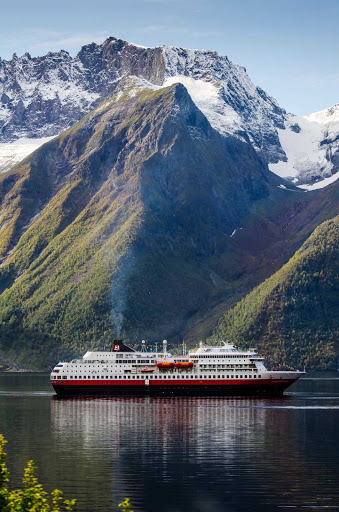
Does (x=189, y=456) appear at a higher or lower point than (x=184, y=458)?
higher

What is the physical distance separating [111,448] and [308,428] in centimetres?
4160

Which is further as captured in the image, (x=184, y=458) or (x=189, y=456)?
(x=189, y=456)

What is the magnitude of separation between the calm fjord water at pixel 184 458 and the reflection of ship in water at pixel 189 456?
13cm

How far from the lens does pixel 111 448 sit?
138m

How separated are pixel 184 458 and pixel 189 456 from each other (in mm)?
1763

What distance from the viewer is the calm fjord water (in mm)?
102875

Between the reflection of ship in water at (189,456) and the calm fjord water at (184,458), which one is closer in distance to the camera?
the calm fjord water at (184,458)

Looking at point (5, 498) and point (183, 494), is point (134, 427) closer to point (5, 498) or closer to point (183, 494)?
point (183, 494)

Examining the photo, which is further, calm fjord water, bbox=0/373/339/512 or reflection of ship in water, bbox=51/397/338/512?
reflection of ship in water, bbox=51/397/338/512

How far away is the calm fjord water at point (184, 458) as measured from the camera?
338 feet

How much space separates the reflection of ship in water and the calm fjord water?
5.0 inches

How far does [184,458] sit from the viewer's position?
12862 cm

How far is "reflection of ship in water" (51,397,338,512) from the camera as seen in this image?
105000 mm

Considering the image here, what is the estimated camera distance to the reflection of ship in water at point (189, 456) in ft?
344
